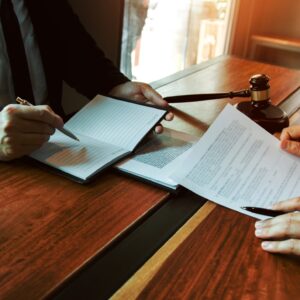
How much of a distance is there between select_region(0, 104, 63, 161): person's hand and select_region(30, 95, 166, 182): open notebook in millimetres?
42

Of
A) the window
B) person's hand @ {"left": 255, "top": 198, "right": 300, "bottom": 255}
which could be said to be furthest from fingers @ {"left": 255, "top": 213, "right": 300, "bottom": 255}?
the window

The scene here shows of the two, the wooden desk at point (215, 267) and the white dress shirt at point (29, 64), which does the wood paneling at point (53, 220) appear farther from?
the white dress shirt at point (29, 64)

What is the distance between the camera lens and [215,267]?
Result: 60 centimetres

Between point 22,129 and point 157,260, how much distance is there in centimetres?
42

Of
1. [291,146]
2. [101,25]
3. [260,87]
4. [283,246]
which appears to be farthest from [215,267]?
[101,25]

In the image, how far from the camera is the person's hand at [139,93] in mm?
1232

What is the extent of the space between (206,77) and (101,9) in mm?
796

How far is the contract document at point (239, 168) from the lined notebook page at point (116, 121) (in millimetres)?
160

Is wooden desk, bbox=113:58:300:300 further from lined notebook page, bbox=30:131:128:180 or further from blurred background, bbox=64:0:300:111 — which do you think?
blurred background, bbox=64:0:300:111

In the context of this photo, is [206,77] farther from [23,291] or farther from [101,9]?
[23,291]

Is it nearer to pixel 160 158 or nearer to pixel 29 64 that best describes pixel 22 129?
pixel 160 158

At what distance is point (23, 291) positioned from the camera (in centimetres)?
53

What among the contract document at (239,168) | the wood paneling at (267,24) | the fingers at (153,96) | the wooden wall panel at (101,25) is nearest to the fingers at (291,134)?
the contract document at (239,168)

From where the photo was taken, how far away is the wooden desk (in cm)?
55
